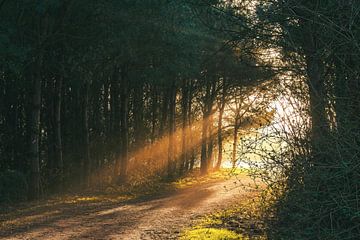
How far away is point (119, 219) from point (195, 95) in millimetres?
24541

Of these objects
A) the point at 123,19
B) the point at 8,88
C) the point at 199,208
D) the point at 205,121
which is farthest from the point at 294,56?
the point at 205,121

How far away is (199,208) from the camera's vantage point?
17312 millimetres

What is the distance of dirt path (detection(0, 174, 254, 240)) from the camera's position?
1229 cm

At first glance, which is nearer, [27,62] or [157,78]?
[27,62]

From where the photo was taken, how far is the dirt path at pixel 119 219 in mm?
12289

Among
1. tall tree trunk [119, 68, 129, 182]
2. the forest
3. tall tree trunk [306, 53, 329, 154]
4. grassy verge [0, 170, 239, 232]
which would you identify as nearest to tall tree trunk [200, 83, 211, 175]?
the forest

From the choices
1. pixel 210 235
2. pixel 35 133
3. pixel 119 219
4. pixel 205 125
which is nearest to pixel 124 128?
pixel 35 133

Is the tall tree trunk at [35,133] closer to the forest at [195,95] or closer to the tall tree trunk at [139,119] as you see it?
the forest at [195,95]

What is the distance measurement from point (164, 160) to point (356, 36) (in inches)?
1250

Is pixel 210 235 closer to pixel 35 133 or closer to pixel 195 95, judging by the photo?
pixel 35 133

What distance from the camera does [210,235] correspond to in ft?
37.2

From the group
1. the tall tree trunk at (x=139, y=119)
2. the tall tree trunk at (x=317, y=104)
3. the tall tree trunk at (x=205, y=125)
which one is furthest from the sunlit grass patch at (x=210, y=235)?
the tall tree trunk at (x=205, y=125)

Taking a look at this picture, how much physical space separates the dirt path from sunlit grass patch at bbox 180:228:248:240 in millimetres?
458

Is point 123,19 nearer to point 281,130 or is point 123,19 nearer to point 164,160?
point 281,130
